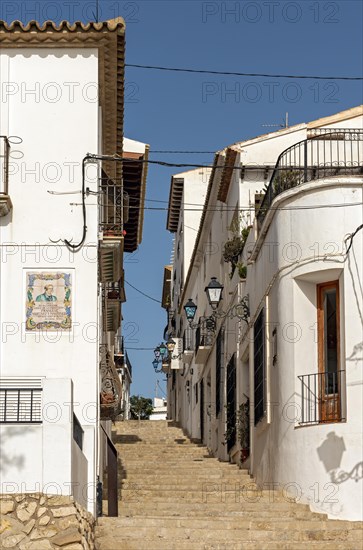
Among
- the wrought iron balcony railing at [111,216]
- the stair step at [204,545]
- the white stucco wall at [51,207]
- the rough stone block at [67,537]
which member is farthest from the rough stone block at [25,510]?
the wrought iron balcony railing at [111,216]

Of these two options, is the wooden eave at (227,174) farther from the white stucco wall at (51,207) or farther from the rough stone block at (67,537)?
the rough stone block at (67,537)

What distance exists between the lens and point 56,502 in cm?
1570

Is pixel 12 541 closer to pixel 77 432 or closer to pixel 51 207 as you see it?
pixel 77 432

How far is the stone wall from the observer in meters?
15.5

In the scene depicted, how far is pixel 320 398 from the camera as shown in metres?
20.2

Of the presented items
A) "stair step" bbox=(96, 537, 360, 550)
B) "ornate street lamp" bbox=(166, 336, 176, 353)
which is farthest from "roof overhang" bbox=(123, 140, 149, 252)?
"stair step" bbox=(96, 537, 360, 550)

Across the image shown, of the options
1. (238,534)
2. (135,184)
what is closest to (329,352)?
(238,534)

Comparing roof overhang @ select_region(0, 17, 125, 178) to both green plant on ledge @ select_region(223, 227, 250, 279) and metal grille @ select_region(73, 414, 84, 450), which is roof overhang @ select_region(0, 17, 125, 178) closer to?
metal grille @ select_region(73, 414, 84, 450)

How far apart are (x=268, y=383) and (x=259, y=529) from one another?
438cm

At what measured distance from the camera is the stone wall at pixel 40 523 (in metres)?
15.5

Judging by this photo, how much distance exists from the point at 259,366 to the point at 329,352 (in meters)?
3.49

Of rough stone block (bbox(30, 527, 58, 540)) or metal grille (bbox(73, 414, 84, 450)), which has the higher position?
metal grille (bbox(73, 414, 84, 450))

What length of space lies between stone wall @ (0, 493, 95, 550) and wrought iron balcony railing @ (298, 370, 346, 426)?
571 centimetres

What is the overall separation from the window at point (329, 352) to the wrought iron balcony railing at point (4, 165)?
559cm
